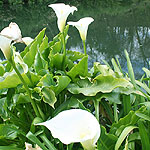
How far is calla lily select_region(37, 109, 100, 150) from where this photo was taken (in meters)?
0.43

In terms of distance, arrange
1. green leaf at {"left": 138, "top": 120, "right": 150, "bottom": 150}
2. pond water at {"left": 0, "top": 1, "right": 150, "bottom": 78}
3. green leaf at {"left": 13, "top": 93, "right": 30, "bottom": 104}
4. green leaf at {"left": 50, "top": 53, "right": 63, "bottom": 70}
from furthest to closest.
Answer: pond water at {"left": 0, "top": 1, "right": 150, "bottom": 78}
green leaf at {"left": 50, "top": 53, "right": 63, "bottom": 70}
green leaf at {"left": 13, "top": 93, "right": 30, "bottom": 104}
green leaf at {"left": 138, "top": 120, "right": 150, "bottom": 150}

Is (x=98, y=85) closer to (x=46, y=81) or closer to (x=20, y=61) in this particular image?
(x=46, y=81)

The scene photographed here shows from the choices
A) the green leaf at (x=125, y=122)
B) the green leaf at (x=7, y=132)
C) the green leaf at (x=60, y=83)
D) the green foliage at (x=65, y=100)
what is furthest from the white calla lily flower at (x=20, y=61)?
the green leaf at (x=125, y=122)

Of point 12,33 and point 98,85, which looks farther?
point 98,85

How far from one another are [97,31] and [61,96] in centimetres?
354

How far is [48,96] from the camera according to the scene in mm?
823

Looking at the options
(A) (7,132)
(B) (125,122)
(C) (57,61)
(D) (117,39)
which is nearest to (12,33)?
(C) (57,61)

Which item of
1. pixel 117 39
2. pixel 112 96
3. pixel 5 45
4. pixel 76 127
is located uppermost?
pixel 5 45

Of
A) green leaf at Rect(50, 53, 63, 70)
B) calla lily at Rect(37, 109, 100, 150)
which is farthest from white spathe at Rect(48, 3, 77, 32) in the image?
calla lily at Rect(37, 109, 100, 150)

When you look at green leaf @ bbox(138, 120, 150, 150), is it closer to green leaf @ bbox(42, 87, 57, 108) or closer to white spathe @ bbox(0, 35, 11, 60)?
green leaf @ bbox(42, 87, 57, 108)

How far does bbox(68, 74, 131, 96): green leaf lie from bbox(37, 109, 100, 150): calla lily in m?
0.38

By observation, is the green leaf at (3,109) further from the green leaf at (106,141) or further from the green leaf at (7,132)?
the green leaf at (106,141)

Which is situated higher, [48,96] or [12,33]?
[12,33]

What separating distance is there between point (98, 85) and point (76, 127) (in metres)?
0.46
